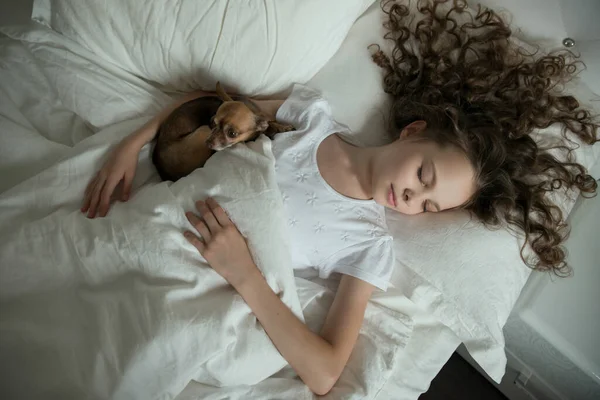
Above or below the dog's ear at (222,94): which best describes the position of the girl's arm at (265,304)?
below

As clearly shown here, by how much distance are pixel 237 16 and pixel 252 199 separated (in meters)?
0.46

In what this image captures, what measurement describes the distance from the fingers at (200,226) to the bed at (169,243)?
2 centimetres

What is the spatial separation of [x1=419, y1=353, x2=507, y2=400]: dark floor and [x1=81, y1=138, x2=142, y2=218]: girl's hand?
125cm

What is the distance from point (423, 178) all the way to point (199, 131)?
21.5 inches

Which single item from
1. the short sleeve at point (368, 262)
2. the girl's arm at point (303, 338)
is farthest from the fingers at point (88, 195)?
the short sleeve at point (368, 262)

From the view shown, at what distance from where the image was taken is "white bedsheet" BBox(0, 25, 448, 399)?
Answer: 743 mm

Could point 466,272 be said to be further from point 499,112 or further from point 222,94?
point 222,94

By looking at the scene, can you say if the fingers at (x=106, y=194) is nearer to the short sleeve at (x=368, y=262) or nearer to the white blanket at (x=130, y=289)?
the white blanket at (x=130, y=289)

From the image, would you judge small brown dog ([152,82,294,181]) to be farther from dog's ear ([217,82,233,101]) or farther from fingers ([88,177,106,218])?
fingers ([88,177,106,218])

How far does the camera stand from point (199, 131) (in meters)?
1.02

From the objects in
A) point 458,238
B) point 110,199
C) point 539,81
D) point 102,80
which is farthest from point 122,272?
point 539,81

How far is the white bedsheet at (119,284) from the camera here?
74 centimetres

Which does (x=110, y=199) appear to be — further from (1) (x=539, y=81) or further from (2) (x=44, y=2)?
(1) (x=539, y=81)

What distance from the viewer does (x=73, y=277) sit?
0.81 meters
